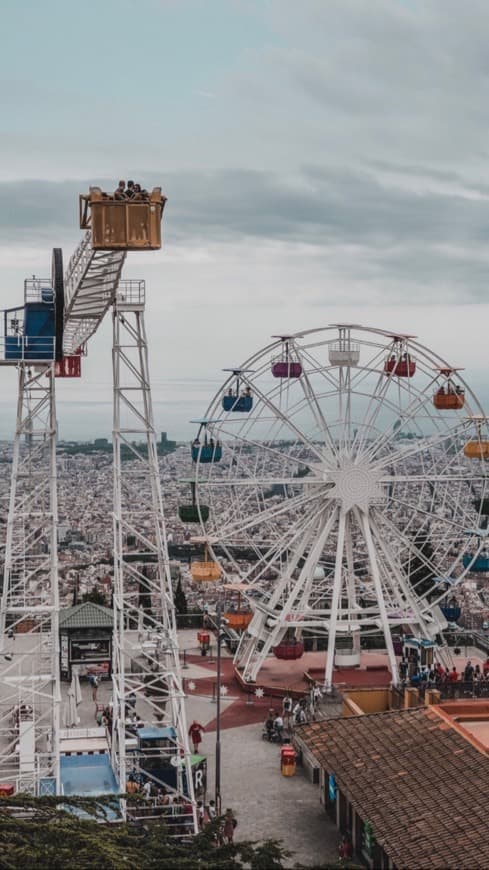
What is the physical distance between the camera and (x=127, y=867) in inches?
718

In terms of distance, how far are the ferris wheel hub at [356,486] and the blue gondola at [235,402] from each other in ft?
11.7

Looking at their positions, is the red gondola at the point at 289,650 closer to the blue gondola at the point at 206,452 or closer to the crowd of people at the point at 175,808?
the blue gondola at the point at 206,452

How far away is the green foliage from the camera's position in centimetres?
1864

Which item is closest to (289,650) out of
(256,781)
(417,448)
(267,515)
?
(267,515)

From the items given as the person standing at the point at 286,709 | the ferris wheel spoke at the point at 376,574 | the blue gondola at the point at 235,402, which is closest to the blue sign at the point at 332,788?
the person standing at the point at 286,709

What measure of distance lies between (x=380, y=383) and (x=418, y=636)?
826 centimetres

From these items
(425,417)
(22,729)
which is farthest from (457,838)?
(425,417)

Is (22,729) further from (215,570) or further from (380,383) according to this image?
(380,383)

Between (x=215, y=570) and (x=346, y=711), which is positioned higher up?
(x=215, y=570)

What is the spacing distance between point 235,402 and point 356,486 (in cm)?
470

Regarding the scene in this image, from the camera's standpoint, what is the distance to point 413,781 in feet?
86.2

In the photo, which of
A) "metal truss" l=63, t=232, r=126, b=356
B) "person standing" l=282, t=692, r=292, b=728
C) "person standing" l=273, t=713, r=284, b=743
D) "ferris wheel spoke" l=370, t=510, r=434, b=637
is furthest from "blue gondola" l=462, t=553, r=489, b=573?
"metal truss" l=63, t=232, r=126, b=356

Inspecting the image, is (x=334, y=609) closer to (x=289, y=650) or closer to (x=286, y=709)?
(x=289, y=650)

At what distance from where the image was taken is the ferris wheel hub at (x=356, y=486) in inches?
1665
